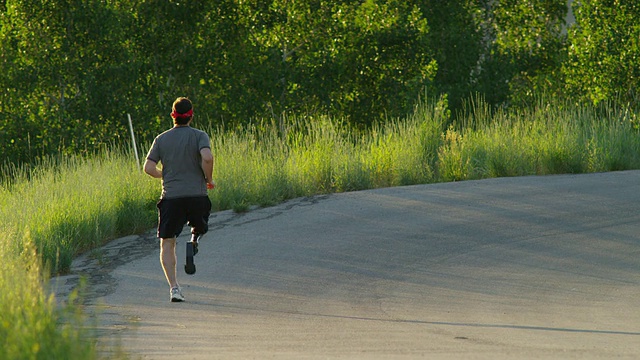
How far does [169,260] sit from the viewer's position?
35.3 feet

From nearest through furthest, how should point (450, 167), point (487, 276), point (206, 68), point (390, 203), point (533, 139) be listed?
1. point (487, 276)
2. point (390, 203)
3. point (450, 167)
4. point (533, 139)
5. point (206, 68)

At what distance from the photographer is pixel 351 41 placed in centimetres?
2953

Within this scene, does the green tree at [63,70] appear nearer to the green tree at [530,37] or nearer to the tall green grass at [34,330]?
the tall green grass at [34,330]

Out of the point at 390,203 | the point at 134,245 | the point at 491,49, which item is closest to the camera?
the point at 134,245

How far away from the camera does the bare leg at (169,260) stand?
1073 centimetres

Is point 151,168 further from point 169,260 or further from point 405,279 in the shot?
point 405,279

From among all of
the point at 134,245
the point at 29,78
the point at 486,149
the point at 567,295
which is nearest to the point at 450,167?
the point at 486,149

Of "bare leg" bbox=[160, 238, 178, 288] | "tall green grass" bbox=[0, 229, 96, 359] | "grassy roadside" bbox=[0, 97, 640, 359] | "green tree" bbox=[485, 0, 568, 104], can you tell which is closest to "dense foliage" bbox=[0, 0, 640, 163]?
"grassy roadside" bbox=[0, 97, 640, 359]

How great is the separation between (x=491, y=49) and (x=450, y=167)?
2102 cm

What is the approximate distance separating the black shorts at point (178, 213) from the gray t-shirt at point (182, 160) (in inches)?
2.2

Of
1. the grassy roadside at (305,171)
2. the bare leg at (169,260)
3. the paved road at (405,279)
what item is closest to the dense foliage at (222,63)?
the grassy roadside at (305,171)

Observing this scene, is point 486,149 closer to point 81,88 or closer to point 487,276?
point 487,276

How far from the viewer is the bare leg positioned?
10.7 m

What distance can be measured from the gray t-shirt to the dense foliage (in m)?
13.0
